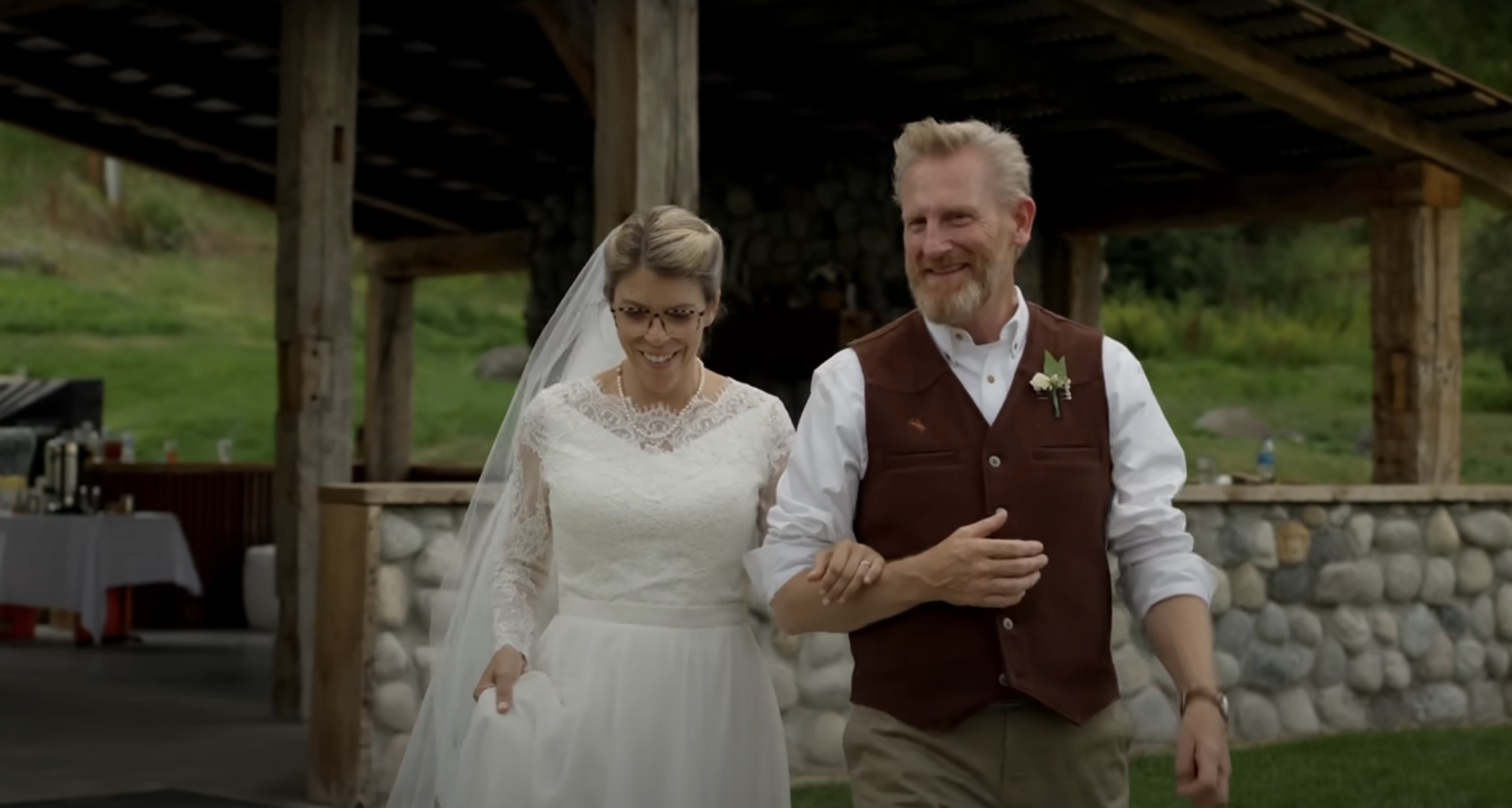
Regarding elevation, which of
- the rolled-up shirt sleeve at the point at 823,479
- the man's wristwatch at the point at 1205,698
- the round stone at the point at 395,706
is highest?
the rolled-up shirt sleeve at the point at 823,479

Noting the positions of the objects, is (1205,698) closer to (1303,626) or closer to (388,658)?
(388,658)

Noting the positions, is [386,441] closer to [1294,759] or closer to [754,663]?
[1294,759]

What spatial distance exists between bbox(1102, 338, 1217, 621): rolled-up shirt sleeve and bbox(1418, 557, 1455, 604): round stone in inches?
281

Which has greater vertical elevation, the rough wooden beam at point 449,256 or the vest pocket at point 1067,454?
the rough wooden beam at point 449,256

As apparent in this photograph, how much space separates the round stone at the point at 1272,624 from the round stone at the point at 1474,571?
108 cm

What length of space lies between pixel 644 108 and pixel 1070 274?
6524mm

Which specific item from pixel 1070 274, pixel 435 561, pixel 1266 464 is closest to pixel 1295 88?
pixel 1266 464

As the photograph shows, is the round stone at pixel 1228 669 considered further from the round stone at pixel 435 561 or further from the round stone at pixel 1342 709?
the round stone at pixel 435 561

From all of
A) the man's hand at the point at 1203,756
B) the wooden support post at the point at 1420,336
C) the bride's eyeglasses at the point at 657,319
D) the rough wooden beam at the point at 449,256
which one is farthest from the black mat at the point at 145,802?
the rough wooden beam at the point at 449,256

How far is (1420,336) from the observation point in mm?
10734

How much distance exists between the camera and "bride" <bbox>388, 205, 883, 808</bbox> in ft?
12.2

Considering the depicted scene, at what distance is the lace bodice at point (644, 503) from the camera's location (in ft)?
12.4

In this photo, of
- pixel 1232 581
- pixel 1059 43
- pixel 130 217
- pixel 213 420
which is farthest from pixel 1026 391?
pixel 130 217

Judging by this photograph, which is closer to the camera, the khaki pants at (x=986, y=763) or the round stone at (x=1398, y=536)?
the khaki pants at (x=986, y=763)
